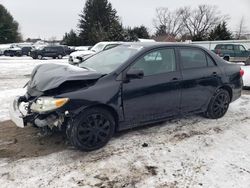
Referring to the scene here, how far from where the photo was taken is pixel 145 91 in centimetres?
409

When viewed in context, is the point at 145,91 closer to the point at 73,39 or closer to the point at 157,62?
the point at 157,62

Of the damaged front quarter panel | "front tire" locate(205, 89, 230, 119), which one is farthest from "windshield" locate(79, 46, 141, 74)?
"front tire" locate(205, 89, 230, 119)

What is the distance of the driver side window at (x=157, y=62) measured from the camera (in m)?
4.18

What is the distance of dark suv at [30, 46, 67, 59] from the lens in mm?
25422

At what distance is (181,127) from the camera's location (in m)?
4.83

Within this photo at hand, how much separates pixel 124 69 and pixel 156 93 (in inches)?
26.9

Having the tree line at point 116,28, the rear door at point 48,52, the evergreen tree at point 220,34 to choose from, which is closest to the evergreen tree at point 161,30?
the tree line at point 116,28

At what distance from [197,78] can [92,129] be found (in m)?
2.19

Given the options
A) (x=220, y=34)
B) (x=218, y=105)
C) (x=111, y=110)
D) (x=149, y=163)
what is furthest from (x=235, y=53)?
(x=220, y=34)

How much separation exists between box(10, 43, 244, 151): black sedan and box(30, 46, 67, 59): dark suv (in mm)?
22195

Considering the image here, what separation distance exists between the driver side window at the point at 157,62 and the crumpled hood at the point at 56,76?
0.77 metres

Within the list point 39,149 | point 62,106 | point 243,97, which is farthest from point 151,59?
point 243,97

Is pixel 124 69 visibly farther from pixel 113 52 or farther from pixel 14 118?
pixel 14 118

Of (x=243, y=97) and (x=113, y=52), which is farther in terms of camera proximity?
(x=243, y=97)
